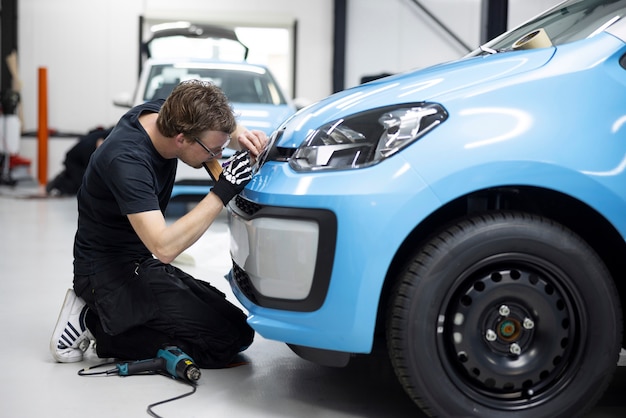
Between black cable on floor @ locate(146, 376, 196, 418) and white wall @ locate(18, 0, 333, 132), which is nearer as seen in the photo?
black cable on floor @ locate(146, 376, 196, 418)

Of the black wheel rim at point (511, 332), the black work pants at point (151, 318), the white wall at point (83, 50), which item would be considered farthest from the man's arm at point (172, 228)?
the white wall at point (83, 50)

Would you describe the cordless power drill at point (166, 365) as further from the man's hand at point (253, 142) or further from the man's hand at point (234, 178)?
the man's hand at point (253, 142)

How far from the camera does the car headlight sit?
1993 millimetres

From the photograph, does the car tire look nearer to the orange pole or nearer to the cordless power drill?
the cordless power drill

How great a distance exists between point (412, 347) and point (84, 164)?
302 inches

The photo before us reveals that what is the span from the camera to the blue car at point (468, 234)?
1.94m

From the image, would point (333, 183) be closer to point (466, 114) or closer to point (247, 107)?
point (466, 114)

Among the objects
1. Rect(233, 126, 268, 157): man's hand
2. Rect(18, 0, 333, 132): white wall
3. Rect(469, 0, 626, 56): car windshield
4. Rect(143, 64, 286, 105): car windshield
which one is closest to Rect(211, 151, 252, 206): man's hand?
Rect(233, 126, 268, 157): man's hand

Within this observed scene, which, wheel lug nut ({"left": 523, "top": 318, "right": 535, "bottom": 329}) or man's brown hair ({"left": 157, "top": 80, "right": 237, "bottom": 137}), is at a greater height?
man's brown hair ({"left": 157, "top": 80, "right": 237, "bottom": 137})

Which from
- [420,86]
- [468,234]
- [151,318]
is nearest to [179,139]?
[151,318]

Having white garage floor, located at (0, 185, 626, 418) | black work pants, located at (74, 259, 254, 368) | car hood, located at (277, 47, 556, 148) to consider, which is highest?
car hood, located at (277, 47, 556, 148)

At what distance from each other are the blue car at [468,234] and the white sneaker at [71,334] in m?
0.95

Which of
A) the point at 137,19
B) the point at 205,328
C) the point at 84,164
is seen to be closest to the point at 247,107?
the point at 84,164

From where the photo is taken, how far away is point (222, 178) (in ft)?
7.79
